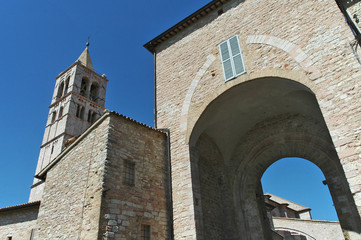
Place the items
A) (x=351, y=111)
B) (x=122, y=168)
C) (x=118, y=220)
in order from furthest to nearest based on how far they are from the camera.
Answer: (x=122, y=168) → (x=118, y=220) → (x=351, y=111)

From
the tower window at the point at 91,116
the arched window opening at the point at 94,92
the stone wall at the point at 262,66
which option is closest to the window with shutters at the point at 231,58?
the stone wall at the point at 262,66

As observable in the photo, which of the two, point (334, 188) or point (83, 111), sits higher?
point (83, 111)

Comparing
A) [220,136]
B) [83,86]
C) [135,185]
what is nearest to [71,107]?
[83,86]

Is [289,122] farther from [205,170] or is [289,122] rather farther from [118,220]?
[118,220]

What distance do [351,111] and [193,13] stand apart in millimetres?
6961

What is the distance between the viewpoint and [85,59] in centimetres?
3856

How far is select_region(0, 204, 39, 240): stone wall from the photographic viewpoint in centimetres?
1104

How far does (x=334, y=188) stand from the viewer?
9.32 metres

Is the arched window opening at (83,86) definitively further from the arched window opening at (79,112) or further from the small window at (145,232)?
the small window at (145,232)

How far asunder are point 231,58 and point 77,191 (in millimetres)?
6201

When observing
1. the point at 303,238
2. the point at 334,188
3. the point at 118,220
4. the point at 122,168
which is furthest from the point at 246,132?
the point at 303,238

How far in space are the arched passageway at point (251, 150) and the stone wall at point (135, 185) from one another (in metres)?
Result: 1.07

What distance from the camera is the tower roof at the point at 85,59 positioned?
37.8 m

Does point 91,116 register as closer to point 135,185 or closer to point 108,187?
point 135,185
